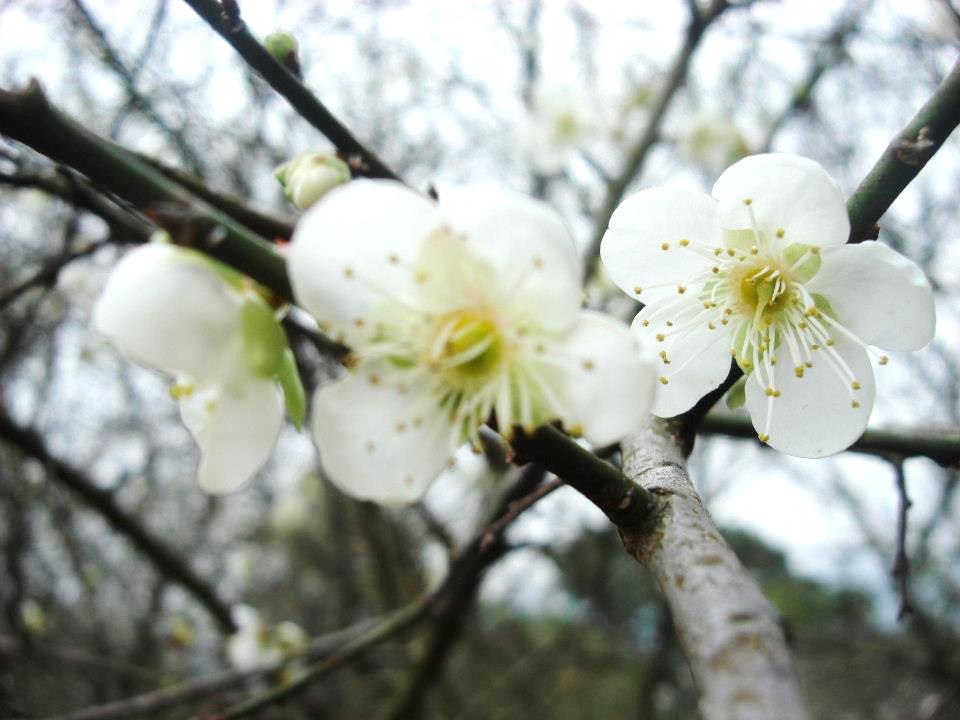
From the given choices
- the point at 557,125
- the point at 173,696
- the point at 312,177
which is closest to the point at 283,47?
the point at 312,177

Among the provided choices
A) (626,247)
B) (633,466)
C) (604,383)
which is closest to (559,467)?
(604,383)

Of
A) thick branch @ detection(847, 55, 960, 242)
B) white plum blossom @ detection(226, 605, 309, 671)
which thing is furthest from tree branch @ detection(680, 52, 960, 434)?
white plum blossom @ detection(226, 605, 309, 671)

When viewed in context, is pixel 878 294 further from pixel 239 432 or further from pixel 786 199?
pixel 239 432

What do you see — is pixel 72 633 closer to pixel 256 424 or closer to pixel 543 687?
pixel 543 687

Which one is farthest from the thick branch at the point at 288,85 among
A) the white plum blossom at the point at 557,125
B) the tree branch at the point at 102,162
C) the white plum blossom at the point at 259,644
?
the white plum blossom at the point at 557,125

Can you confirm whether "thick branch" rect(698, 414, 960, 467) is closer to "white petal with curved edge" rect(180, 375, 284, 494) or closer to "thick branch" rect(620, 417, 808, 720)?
"thick branch" rect(620, 417, 808, 720)

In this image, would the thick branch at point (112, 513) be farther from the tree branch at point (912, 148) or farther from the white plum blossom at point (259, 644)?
the tree branch at point (912, 148)
